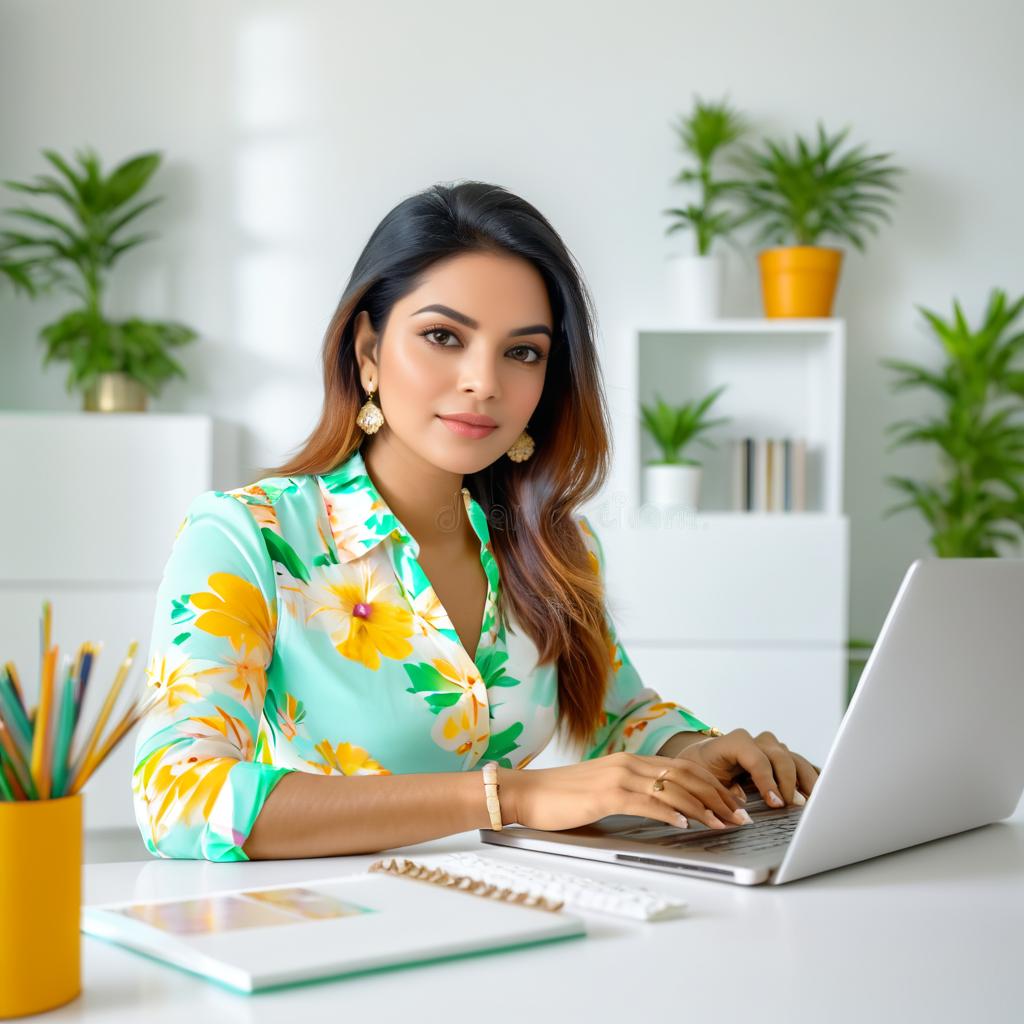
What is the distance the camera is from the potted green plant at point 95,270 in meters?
3.74

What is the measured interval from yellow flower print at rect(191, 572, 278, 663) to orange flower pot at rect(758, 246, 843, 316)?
2.76 metres

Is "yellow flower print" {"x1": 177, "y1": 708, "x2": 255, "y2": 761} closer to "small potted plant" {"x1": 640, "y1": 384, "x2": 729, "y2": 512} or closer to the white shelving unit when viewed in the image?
the white shelving unit

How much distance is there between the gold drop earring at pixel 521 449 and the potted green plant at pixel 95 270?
2.29 m

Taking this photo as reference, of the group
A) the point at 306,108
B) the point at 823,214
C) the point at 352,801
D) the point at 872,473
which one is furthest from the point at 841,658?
the point at 352,801

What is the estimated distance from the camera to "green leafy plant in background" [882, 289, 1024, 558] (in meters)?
3.84

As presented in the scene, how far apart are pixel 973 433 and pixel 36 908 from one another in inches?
145

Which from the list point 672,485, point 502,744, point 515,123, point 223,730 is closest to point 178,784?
point 223,730

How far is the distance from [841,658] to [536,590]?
7.28 ft

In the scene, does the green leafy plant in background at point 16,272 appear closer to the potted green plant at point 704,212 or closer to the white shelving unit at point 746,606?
the white shelving unit at point 746,606

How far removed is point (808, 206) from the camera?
3836 millimetres

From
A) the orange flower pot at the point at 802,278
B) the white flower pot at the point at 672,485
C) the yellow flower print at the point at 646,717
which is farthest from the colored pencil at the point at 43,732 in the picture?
the orange flower pot at the point at 802,278

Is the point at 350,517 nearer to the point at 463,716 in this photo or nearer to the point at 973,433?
the point at 463,716

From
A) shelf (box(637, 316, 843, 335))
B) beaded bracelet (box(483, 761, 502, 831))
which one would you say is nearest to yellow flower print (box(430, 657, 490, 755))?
beaded bracelet (box(483, 761, 502, 831))

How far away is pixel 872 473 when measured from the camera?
13.3 ft
